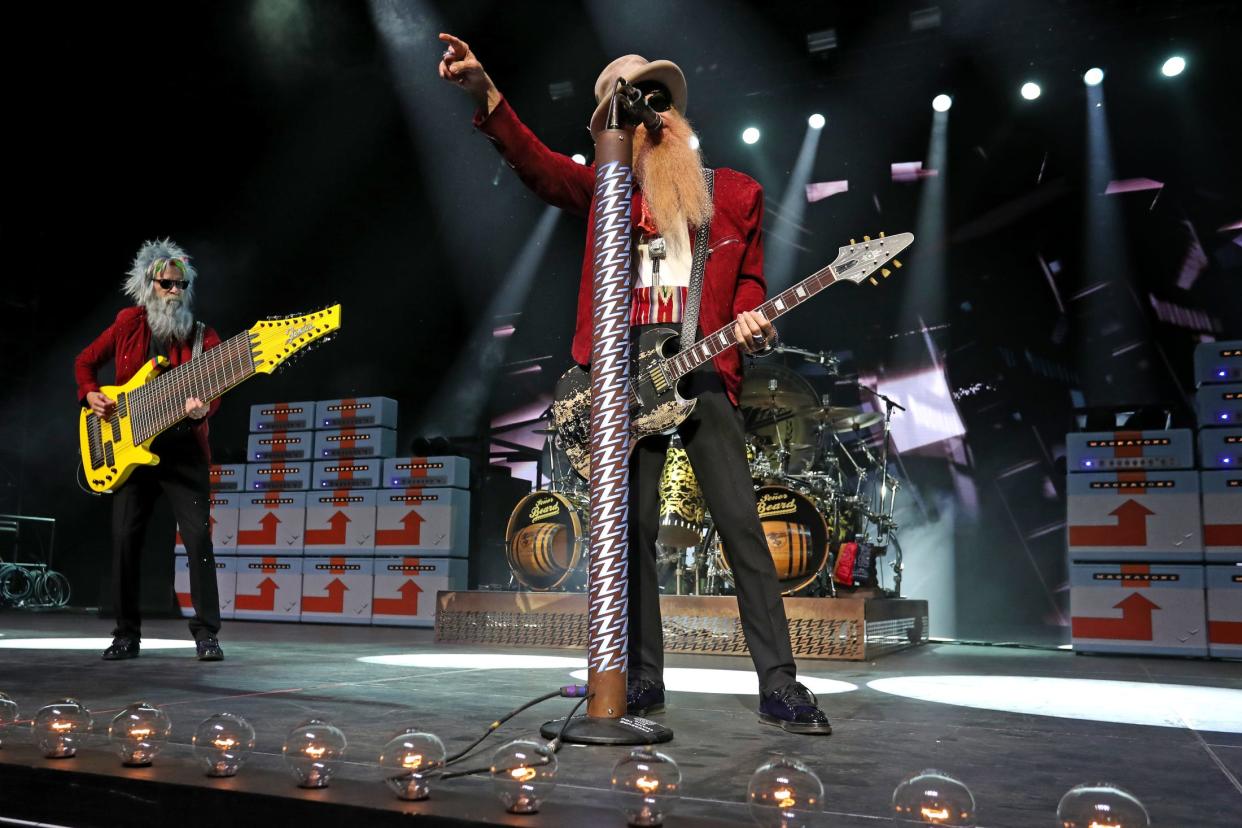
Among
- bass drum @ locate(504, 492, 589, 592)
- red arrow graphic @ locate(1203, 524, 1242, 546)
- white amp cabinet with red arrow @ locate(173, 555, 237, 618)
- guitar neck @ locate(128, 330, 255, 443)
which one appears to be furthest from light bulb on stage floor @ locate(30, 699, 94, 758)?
white amp cabinet with red arrow @ locate(173, 555, 237, 618)

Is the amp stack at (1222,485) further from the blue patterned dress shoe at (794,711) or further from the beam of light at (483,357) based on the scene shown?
the beam of light at (483,357)

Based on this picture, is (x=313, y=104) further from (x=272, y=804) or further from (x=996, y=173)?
(x=272, y=804)

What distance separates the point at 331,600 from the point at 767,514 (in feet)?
13.8

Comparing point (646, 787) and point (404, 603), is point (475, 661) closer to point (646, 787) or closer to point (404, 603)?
point (646, 787)

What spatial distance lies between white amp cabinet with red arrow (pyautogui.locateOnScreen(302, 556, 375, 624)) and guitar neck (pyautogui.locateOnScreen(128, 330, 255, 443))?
12.7 ft

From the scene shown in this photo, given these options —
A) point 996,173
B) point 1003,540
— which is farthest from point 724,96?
point 1003,540

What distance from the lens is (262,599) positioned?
7961 millimetres

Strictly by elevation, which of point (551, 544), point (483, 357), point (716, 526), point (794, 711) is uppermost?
point (483, 357)

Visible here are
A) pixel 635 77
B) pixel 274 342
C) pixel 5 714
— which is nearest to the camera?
pixel 5 714

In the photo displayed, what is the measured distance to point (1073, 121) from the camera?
7.48 meters

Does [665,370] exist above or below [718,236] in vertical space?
below

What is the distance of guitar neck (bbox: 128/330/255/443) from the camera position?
3.86 meters

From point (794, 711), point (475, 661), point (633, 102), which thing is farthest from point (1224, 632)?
point (633, 102)

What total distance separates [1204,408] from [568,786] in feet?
17.6
